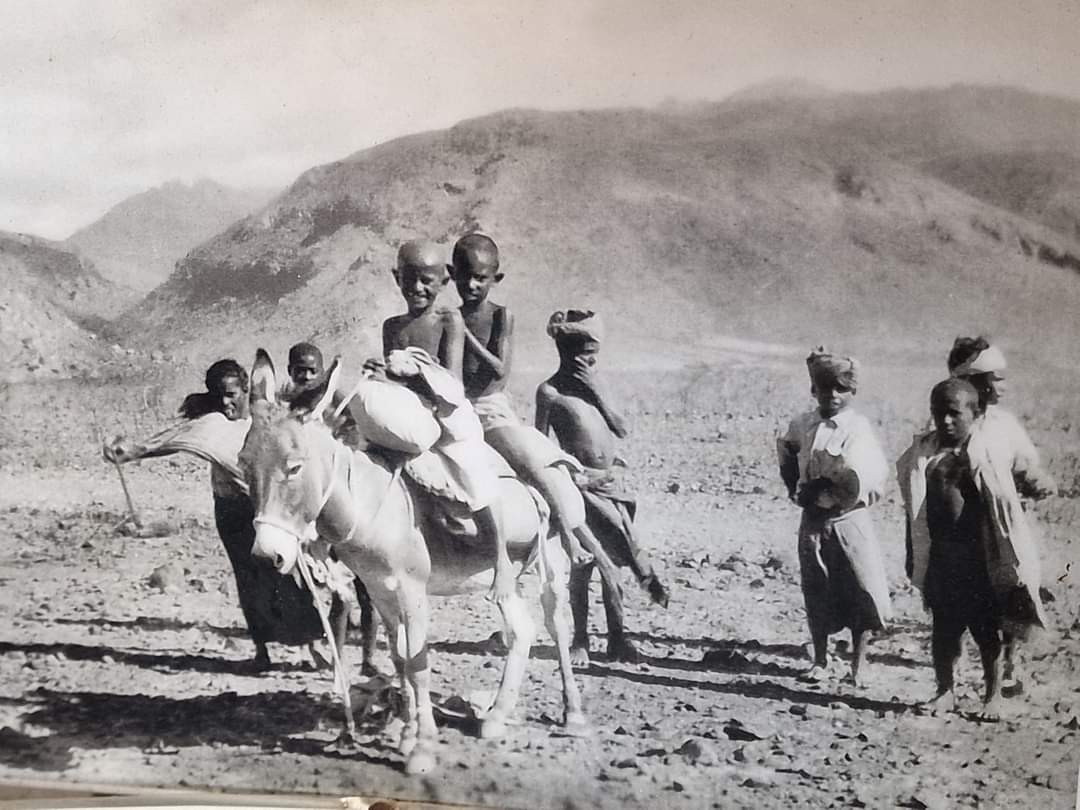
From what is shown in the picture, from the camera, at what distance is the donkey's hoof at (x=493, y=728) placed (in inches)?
93.3

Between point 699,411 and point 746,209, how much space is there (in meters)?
0.41

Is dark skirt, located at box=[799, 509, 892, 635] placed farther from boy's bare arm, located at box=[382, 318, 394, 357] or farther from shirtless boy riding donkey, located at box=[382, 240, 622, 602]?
boy's bare arm, located at box=[382, 318, 394, 357]

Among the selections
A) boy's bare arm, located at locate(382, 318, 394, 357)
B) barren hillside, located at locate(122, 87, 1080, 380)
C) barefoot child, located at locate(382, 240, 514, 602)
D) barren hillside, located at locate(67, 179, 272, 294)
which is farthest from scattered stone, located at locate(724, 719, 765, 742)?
barren hillside, located at locate(67, 179, 272, 294)

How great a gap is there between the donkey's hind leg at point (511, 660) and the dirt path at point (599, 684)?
0.02 meters

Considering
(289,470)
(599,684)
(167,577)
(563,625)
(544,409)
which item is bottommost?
(599,684)

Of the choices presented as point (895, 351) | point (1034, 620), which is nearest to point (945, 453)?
point (895, 351)

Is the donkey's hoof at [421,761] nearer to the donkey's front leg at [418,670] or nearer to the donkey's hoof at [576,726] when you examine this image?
the donkey's front leg at [418,670]

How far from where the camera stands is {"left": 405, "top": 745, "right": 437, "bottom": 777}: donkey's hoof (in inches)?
94.1

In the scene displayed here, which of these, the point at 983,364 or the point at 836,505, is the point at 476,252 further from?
the point at 983,364

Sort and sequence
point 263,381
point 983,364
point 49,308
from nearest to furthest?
point 983,364 < point 263,381 < point 49,308

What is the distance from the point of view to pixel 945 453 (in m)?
2.22

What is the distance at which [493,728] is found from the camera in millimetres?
2369

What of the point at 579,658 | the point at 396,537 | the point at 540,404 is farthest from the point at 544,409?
the point at 579,658

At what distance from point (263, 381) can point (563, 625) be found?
2.62 feet
